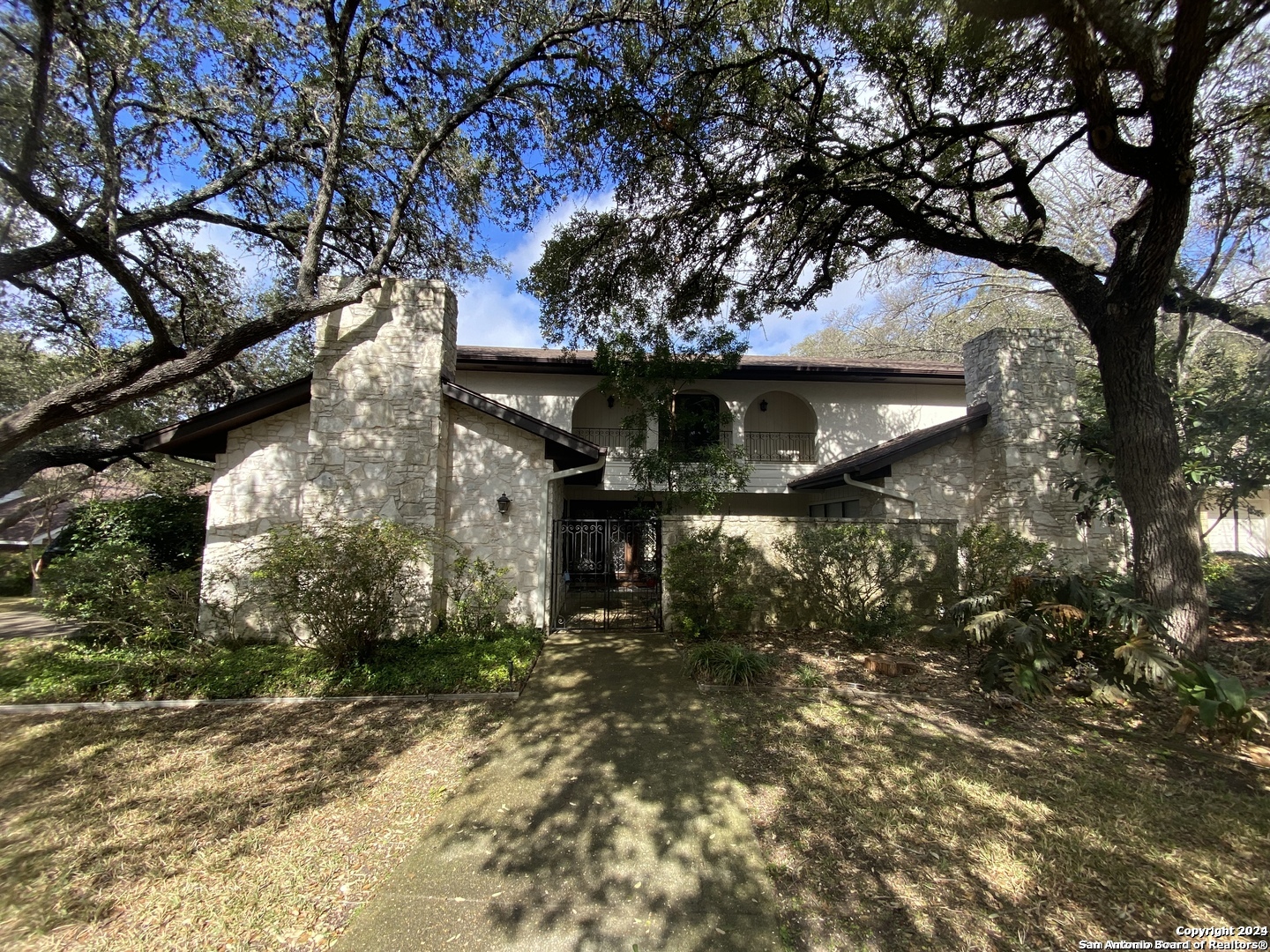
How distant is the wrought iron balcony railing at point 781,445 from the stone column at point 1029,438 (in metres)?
4.92

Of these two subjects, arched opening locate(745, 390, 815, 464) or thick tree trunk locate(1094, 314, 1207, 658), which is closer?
thick tree trunk locate(1094, 314, 1207, 658)

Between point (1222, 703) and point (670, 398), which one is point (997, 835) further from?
point (670, 398)

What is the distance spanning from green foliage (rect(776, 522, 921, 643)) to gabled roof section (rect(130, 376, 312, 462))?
27.0 ft

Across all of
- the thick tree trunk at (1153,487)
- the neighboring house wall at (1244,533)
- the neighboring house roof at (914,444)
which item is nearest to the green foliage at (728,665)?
the thick tree trunk at (1153,487)

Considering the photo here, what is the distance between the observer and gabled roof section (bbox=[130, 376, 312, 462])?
23.6ft

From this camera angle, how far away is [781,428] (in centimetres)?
1512

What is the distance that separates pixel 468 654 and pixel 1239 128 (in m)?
11.7

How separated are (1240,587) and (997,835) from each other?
9.06 meters

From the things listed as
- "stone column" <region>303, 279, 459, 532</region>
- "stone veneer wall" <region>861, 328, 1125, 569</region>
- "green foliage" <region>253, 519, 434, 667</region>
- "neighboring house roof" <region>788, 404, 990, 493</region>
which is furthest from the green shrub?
"stone veneer wall" <region>861, 328, 1125, 569</region>

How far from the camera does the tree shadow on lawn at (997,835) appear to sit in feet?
8.06

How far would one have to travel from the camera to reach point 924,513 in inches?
384

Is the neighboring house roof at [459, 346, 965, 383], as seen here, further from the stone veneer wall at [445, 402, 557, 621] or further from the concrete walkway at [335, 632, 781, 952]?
the concrete walkway at [335, 632, 781, 952]

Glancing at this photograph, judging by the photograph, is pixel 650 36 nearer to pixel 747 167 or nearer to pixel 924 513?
pixel 747 167

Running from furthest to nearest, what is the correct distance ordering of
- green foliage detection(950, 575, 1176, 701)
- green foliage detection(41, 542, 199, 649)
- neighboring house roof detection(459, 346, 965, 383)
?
neighboring house roof detection(459, 346, 965, 383) < green foliage detection(41, 542, 199, 649) < green foliage detection(950, 575, 1176, 701)
